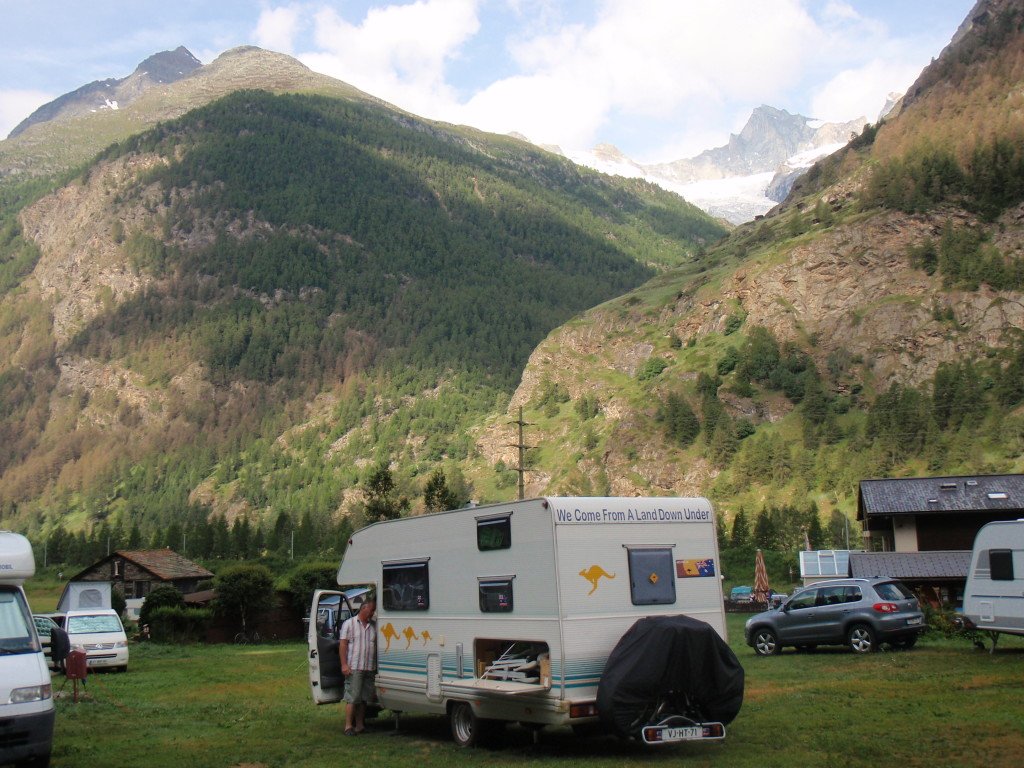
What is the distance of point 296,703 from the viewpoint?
69.4 feet

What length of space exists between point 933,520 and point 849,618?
69.6ft

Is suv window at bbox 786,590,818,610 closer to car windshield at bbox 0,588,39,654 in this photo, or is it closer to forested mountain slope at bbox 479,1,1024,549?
car windshield at bbox 0,588,39,654

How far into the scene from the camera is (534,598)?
13.5 meters

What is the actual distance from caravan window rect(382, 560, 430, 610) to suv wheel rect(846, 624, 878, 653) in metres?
14.3

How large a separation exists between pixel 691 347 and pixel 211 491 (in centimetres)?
10911

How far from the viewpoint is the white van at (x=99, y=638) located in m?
30.4

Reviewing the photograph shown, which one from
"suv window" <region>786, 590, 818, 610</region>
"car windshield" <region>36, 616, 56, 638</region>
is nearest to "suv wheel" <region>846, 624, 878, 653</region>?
"suv window" <region>786, 590, 818, 610</region>

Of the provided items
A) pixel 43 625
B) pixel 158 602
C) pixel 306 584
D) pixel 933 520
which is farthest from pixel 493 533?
pixel 306 584

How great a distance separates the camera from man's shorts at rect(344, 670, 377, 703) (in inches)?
655

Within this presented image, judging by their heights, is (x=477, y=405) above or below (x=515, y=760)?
above

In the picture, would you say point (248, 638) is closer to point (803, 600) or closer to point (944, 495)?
point (803, 600)

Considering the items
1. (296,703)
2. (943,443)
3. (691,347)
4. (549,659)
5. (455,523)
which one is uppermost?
(691,347)

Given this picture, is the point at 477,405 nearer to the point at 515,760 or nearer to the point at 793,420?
the point at 793,420

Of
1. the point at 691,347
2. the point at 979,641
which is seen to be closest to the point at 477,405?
the point at 691,347
